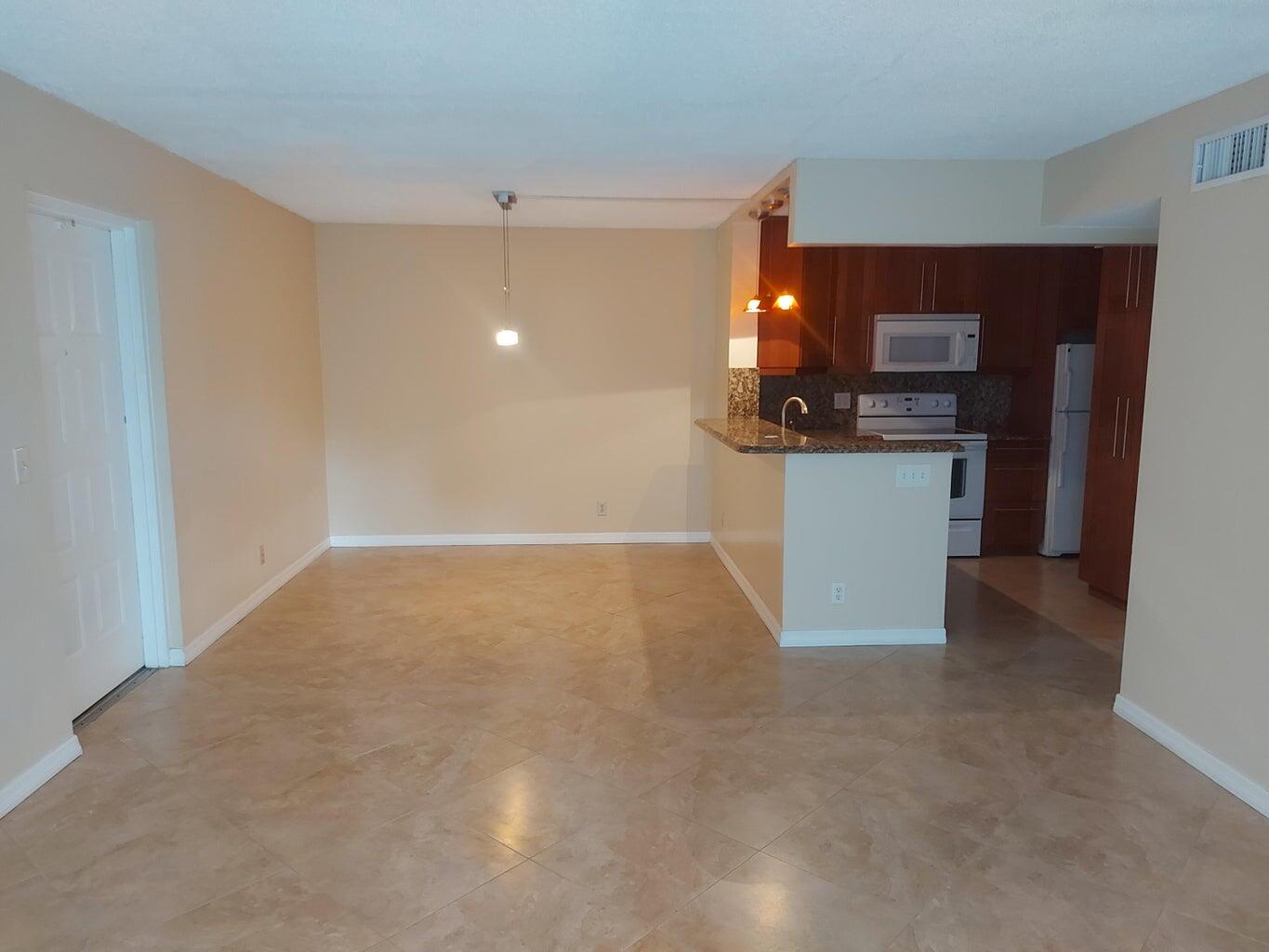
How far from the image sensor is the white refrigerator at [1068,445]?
6.12 m

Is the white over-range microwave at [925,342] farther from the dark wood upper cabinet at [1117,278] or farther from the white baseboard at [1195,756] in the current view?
the white baseboard at [1195,756]

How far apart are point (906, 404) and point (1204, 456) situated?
3.40 meters

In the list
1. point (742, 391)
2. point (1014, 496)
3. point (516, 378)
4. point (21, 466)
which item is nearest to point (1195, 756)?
point (1014, 496)

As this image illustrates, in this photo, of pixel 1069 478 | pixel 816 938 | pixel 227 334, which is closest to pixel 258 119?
pixel 227 334

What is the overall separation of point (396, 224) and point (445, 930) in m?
5.21

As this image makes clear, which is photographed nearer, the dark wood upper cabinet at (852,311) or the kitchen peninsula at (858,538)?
the kitchen peninsula at (858,538)

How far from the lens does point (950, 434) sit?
6391 mm

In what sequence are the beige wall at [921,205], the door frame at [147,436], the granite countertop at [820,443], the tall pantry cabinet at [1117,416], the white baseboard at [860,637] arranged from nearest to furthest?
the door frame at [147,436] < the beige wall at [921,205] < the granite countertop at [820,443] < the white baseboard at [860,637] < the tall pantry cabinet at [1117,416]

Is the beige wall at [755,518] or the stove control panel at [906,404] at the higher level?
the stove control panel at [906,404]

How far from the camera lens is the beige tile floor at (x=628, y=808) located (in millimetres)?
2305

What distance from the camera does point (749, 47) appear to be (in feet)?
8.40

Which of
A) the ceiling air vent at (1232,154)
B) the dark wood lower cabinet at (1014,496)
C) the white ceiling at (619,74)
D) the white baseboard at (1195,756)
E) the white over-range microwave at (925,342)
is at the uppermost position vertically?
the white ceiling at (619,74)

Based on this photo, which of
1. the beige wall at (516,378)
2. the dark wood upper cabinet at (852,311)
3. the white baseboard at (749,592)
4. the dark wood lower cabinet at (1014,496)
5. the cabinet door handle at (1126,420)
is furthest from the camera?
the beige wall at (516,378)

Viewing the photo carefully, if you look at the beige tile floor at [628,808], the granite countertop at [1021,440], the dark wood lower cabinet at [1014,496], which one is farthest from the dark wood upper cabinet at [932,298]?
the beige tile floor at [628,808]
